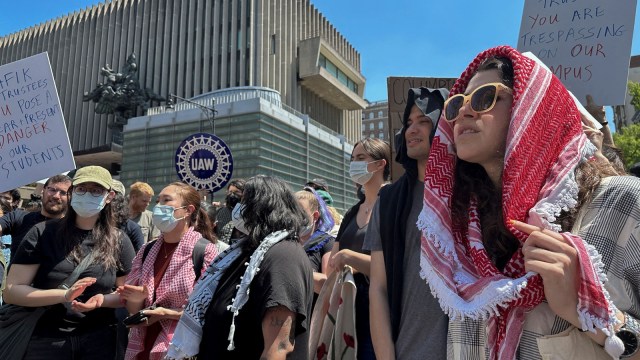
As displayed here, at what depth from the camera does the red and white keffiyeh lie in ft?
4.01

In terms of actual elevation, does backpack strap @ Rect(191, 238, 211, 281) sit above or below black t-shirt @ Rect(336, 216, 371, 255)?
below

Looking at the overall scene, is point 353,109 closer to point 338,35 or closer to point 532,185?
point 338,35

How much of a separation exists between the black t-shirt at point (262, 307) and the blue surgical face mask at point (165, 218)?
1.07 m

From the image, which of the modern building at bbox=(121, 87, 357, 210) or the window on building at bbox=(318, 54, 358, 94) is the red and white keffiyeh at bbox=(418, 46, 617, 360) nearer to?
the modern building at bbox=(121, 87, 357, 210)

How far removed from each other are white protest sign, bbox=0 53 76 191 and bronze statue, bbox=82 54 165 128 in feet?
122

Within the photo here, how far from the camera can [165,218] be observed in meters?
3.39

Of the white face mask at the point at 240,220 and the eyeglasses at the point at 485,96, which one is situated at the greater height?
the eyeglasses at the point at 485,96

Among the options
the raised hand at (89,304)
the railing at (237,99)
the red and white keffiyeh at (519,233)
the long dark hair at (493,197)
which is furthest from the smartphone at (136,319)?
the railing at (237,99)

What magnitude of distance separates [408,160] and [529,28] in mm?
1888

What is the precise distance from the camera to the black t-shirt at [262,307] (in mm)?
2342

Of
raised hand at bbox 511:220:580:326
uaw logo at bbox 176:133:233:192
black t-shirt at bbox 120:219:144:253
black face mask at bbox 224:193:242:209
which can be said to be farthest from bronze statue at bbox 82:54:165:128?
raised hand at bbox 511:220:580:326

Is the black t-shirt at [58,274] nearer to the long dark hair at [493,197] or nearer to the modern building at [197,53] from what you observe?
the long dark hair at [493,197]

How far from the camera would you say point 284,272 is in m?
2.39

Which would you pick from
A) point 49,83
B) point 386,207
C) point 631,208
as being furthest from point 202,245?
point 631,208
